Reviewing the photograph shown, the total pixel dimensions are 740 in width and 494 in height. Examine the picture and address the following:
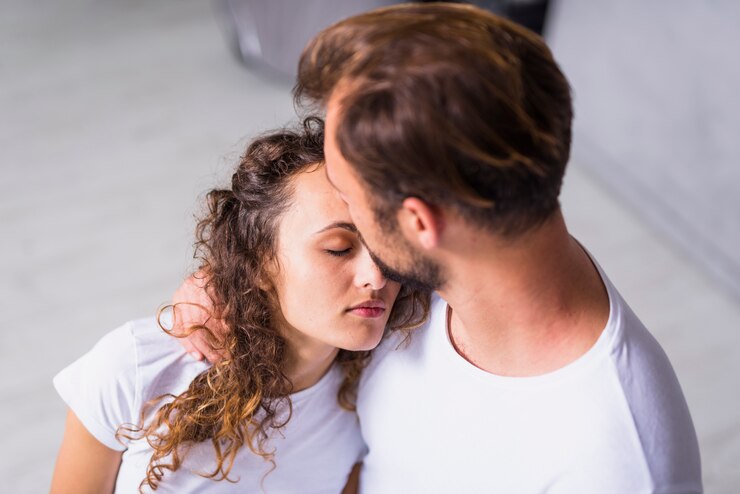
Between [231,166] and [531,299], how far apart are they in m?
1.36

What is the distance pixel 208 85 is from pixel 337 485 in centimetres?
232

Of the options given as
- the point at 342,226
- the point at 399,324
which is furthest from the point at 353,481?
the point at 342,226

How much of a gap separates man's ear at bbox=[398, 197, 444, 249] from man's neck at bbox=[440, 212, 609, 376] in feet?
0.18

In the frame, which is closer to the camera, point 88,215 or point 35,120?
point 88,215

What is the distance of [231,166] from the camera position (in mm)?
2369

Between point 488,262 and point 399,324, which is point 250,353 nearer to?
point 399,324

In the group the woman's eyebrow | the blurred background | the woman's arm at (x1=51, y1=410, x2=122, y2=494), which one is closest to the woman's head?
the woman's eyebrow

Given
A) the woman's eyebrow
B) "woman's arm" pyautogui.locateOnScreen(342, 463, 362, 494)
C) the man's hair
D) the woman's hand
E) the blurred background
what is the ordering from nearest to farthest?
1. the man's hair
2. the woman's eyebrow
3. the woman's hand
4. "woman's arm" pyautogui.locateOnScreen(342, 463, 362, 494)
5. the blurred background

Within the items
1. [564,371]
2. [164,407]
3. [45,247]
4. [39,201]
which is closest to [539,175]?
[564,371]

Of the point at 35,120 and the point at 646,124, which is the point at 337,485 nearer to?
the point at 646,124

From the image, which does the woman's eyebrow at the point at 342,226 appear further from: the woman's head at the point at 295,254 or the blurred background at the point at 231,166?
the blurred background at the point at 231,166

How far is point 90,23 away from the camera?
13.0 feet

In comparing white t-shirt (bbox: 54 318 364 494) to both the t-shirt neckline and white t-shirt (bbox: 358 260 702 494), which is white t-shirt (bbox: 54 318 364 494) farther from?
the t-shirt neckline

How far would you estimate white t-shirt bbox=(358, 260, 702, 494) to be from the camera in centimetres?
116
